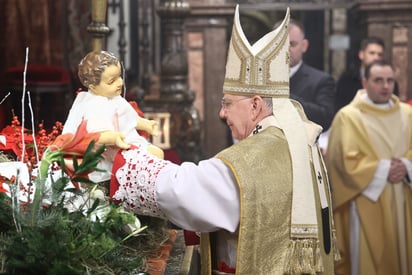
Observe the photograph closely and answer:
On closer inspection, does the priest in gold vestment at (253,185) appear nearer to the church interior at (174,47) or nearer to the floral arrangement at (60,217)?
the floral arrangement at (60,217)

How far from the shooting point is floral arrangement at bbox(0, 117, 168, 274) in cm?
285

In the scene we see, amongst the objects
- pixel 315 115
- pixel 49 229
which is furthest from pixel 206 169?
pixel 315 115

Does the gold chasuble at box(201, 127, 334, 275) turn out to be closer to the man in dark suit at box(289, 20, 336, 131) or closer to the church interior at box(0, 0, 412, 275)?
the church interior at box(0, 0, 412, 275)

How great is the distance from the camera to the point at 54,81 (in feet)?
23.7

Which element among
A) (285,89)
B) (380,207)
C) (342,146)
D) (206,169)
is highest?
(285,89)

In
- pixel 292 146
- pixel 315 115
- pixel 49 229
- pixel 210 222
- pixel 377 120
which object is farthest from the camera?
pixel 377 120

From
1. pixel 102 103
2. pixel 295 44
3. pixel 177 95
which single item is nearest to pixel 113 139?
pixel 102 103

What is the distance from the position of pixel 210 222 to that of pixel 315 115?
3.58 meters

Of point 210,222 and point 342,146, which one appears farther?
point 342,146

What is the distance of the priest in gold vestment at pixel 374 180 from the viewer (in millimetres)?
7160

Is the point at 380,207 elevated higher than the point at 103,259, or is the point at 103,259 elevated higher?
the point at 103,259

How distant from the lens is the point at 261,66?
366 cm

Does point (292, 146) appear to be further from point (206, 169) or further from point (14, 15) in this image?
point (14, 15)

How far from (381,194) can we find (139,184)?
4095mm
